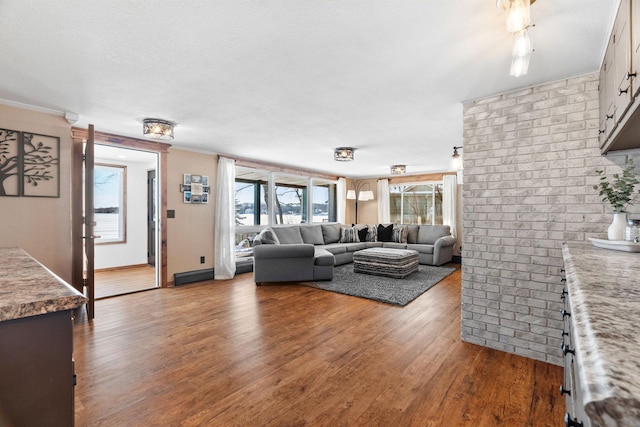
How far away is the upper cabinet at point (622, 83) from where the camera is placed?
4.11 ft

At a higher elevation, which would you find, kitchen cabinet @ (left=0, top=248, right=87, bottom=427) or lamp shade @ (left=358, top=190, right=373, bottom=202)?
lamp shade @ (left=358, top=190, right=373, bottom=202)

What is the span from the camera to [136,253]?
609cm

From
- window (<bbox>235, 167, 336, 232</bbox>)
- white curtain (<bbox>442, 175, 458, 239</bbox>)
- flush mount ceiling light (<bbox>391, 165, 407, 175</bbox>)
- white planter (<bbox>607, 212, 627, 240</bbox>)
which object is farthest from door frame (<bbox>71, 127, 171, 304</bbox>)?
white curtain (<bbox>442, 175, 458, 239</bbox>)

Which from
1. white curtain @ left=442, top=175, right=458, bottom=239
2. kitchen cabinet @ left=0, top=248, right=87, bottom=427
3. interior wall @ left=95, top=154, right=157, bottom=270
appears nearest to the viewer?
kitchen cabinet @ left=0, top=248, right=87, bottom=427

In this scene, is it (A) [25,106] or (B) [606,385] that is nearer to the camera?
(B) [606,385]

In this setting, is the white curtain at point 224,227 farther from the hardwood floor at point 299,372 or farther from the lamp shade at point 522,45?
the lamp shade at point 522,45

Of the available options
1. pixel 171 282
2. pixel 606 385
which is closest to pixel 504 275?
pixel 606 385

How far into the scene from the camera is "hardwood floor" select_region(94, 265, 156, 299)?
4297 millimetres

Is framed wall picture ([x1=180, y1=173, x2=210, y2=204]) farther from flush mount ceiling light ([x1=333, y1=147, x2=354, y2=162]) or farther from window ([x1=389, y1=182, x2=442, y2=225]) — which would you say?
window ([x1=389, y1=182, x2=442, y2=225])

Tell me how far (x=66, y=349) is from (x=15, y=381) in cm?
12

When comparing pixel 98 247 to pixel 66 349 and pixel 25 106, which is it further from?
pixel 66 349

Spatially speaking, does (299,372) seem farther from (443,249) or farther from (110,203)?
(110,203)

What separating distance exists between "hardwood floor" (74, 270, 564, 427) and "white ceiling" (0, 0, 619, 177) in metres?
2.14

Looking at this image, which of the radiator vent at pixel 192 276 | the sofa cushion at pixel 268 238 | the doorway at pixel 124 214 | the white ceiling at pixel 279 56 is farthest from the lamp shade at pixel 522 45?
the doorway at pixel 124 214
